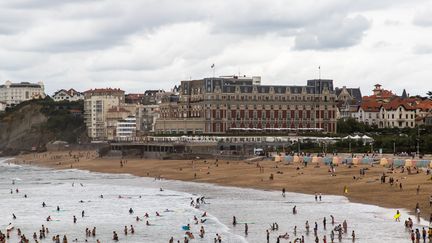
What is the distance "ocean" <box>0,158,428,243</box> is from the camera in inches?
2680

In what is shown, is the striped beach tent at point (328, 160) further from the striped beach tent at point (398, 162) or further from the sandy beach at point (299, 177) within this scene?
the striped beach tent at point (398, 162)

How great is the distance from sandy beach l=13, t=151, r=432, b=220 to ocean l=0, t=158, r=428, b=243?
120 inches

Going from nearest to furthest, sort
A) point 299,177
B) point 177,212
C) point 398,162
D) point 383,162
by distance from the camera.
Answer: point 177,212
point 299,177
point 398,162
point 383,162

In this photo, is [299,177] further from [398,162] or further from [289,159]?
[289,159]

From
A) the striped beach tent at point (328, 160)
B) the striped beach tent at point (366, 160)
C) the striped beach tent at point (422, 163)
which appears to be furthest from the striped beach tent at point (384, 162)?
the striped beach tent at point (328, 160)

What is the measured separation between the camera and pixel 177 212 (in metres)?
83.1

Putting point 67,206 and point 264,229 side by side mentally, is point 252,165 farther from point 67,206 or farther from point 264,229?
point 264,229

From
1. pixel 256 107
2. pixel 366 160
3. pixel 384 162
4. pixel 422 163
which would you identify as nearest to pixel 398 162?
pixel 384 162

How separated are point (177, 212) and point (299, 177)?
29802 mm

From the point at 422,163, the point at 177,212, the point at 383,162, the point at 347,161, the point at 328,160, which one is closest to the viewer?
the point at 177,212

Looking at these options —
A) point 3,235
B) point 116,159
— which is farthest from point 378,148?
point 3,235

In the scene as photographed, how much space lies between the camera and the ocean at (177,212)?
68062 millimetres

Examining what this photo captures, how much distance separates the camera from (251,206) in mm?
85000

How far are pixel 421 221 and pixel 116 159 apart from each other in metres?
114
